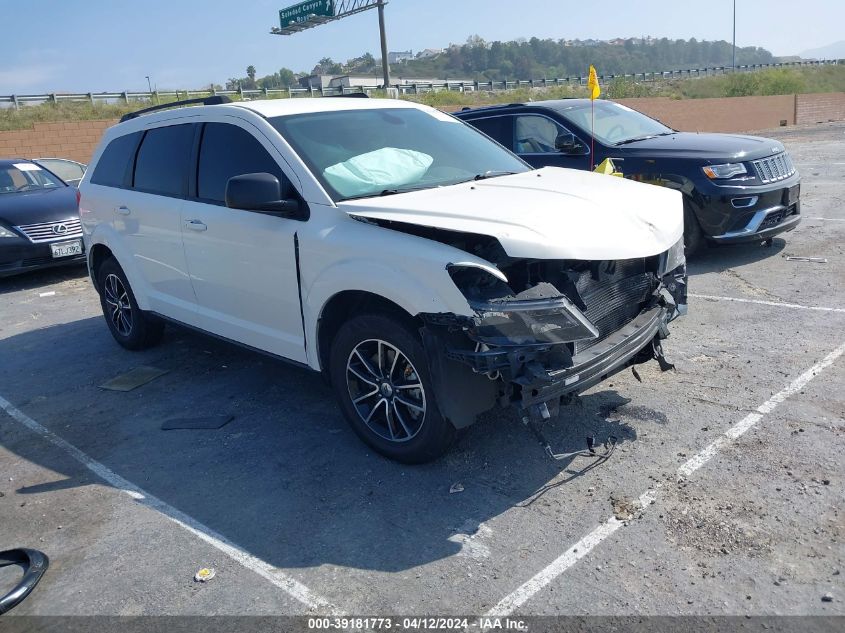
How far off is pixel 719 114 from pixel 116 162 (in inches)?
1322

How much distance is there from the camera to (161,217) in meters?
5.55

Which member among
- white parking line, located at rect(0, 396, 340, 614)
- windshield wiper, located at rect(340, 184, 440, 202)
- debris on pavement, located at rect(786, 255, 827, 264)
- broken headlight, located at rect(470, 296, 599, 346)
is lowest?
white parking line, located at rect(0, 396, 340, 614)

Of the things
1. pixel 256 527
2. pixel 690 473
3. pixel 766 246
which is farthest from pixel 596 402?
pixel 766 246

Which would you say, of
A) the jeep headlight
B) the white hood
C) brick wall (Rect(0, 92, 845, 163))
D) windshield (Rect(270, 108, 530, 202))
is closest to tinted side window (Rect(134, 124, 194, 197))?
windshield (Rect(270, 108, 530, 202))

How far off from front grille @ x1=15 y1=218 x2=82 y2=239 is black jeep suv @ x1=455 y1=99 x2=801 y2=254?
5735 mm

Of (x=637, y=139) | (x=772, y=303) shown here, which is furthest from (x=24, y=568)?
(x=637, y=139)

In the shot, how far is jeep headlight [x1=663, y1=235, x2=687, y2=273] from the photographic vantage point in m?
4.39

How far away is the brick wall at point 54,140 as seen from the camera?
21203 millimetres

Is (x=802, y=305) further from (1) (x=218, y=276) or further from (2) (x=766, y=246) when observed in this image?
(1) (x=218, y=276)

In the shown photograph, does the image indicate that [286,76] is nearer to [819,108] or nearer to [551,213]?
[819,108]

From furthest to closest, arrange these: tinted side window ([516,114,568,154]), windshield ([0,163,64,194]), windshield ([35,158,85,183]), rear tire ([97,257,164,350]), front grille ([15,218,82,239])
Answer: windshield ([35,158,85,183]) < windshield ([0,163,64,194]) < front grille ([15,218,82,239]) < tinted side window ([516,114,568,154]) < rear tire ([97,257,164,350])

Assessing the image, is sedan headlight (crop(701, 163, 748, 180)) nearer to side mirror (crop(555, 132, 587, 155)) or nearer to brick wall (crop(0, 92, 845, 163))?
side mirror (crop(555, 132, 587, 155))

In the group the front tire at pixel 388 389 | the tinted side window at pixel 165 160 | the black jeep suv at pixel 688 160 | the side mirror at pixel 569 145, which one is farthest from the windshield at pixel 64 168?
the front tire at pixel 388 389

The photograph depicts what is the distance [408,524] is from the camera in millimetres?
3648
